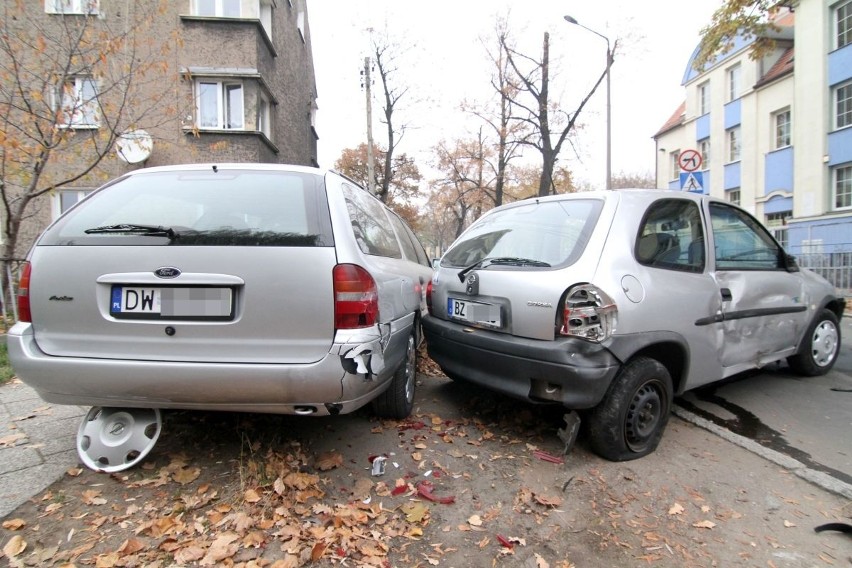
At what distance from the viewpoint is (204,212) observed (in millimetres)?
2434

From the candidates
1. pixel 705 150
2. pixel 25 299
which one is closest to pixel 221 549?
pixel 25 299

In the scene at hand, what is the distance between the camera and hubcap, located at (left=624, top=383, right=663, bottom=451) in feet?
9.40

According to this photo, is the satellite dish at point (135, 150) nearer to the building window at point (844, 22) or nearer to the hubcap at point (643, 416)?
the hubcap at point (643, 416)

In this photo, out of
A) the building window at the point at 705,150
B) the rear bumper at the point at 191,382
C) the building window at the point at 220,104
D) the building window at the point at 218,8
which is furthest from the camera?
the building window at the point at 705,150

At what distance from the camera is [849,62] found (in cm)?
1617

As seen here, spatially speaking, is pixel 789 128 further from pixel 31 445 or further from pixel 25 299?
pixel 31 445

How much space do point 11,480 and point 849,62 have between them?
2313 cm

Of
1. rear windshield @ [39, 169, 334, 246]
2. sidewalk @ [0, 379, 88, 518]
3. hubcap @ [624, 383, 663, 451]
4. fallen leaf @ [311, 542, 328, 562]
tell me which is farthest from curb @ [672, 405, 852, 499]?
sidewalk @ [0, 379, 88, 518]

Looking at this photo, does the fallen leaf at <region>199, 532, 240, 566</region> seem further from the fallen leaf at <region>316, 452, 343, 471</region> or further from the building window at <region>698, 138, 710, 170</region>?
the building window at <region>698, 138, 710, 170</region>

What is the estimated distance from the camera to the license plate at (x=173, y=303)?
2.29 metres

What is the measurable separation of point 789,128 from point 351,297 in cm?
2442

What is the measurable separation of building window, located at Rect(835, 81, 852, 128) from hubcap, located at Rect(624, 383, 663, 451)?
19.8m

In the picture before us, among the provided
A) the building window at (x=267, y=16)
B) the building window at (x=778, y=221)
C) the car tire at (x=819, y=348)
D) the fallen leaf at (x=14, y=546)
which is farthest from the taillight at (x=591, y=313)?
the building window at (x=778, y=221)

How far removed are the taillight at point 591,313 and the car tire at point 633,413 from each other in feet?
1.09
